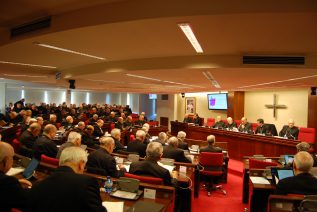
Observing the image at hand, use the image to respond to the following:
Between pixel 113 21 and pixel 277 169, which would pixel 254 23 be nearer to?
pixel 113 21

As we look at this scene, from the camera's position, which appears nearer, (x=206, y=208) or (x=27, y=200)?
(x=27, y=200)

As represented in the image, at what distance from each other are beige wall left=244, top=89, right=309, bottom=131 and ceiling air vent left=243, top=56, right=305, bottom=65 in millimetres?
6669

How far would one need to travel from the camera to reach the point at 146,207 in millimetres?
2447

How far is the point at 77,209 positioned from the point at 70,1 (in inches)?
93.0

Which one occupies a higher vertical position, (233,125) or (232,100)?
(232,100)

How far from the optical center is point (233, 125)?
1032 cm

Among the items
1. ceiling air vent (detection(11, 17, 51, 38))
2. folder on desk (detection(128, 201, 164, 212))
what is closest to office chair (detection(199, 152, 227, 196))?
folder on desk (detection(128, 201, 164, 212))

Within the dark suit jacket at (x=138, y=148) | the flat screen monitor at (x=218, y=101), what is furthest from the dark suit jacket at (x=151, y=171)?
the flat screen monitor at (x=218, y=101)

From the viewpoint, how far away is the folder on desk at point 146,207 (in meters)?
2.38

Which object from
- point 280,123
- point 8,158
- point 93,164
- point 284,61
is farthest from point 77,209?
point 280,123

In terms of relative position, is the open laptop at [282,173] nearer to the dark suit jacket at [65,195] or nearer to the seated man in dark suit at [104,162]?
the seated man in dark suit at [104,162]

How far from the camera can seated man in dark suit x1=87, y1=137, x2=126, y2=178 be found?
11.5ft

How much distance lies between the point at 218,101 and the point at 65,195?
13.1m

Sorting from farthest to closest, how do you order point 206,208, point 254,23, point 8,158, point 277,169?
point 206,208, point 277,169, point 254,23, point 8,158
